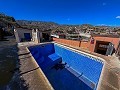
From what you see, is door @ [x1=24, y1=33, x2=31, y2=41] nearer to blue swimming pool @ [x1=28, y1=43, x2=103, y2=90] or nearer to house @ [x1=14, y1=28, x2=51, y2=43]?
house @ [x1=14, y1=28, x2=51, y2=43]

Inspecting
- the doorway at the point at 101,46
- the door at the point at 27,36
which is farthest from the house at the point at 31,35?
the doorway at the point at 101,46

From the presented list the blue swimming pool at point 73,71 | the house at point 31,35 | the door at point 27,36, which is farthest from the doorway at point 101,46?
the door at point 27,36

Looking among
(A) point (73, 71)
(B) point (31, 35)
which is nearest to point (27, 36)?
(B) point (31, 35)

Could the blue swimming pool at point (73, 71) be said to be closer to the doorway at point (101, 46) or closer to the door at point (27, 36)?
the doorway at point (101, 46)

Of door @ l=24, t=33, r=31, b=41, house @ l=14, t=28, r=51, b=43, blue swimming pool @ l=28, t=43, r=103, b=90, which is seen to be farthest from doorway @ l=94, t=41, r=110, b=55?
door @ l=24, t=33, r=31, b=41

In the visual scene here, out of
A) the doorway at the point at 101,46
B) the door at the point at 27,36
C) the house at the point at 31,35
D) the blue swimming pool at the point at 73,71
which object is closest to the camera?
the blue swimming pool at the point at 73,71

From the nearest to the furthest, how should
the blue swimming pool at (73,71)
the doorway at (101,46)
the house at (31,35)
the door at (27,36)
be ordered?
the blue swimming pool at (73,71) < the doorway at (101,46) < the house at (31,35) < the door at (27,36)

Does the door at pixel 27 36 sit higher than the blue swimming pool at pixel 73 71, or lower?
higher

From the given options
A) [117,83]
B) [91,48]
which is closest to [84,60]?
[91,48]

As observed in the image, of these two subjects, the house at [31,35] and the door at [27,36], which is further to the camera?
the door at [27,36]

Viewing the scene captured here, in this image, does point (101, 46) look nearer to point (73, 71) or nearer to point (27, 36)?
point (73, 71)

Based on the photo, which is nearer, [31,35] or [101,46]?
[101,46]

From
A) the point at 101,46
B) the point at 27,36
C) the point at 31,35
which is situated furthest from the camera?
the point at 31,35

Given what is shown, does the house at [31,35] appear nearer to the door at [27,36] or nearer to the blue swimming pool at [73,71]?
the door at [27,36]
